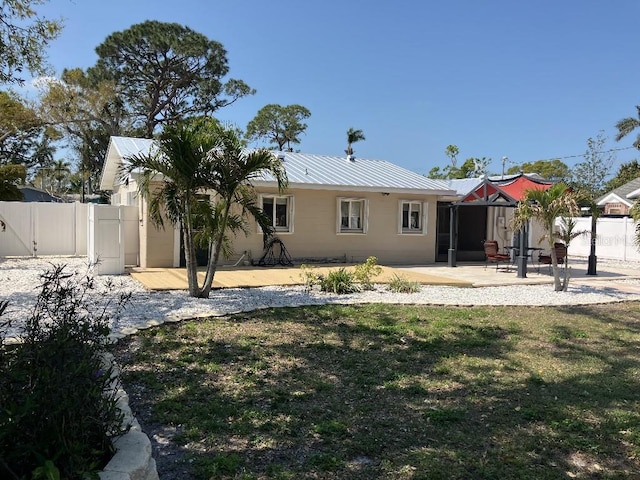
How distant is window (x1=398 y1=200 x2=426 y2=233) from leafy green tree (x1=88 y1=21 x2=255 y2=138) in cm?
2072

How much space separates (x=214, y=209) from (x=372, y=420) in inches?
232

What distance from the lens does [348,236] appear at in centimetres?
1584

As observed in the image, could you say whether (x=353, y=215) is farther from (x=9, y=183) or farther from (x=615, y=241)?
(x=9, y=183)

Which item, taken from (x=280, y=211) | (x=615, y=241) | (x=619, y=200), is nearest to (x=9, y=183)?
(x=280, y=211)

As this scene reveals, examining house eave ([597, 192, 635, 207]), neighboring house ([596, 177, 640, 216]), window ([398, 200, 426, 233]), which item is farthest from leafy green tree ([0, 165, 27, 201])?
house eave ([597, 192, 635, 207])

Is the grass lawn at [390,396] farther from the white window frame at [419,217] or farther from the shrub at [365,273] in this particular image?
the white window frame at [419,217]

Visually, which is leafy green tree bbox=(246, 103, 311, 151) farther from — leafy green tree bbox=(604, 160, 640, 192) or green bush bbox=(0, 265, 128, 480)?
green bush bbox=(0, 265, 128, 480)

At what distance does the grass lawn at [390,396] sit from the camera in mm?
3336

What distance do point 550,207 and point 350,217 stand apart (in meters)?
6.90

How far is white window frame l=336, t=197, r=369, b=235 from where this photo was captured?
15664mm

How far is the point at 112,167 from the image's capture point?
17.1 m

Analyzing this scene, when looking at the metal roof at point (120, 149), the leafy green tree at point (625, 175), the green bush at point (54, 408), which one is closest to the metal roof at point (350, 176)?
the metal roof at point (120, 149)

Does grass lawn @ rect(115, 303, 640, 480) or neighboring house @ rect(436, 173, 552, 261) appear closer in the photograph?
grass lawn @ rect(115, 303, 640, 480)

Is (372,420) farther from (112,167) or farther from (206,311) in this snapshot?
(112,167)
